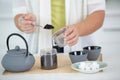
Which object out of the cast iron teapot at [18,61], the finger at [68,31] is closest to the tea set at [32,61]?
the cast iron teapot at [18,61]

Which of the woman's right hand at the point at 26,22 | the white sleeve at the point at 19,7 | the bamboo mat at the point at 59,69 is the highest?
the white sleeve at the point at 19,7

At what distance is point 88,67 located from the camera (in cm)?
131

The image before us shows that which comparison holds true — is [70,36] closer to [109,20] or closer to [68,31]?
[68,31]

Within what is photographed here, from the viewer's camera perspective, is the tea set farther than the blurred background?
No

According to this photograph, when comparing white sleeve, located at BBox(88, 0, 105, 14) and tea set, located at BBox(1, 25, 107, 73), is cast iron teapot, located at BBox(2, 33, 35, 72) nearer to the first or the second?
tea set, located at BBox(1, 25, 107, 73)

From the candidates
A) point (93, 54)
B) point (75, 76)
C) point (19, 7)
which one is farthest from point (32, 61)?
point (19, 7)

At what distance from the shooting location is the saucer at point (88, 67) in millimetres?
1288

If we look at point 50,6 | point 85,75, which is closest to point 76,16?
point 50,6

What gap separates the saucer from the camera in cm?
129

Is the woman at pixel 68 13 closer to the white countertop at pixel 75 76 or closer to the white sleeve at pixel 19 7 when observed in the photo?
the white sleeve at pixel 19 7

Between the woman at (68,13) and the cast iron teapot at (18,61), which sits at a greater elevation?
the woman at (68,13)

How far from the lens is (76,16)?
200 cm

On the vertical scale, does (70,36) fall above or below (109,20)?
below

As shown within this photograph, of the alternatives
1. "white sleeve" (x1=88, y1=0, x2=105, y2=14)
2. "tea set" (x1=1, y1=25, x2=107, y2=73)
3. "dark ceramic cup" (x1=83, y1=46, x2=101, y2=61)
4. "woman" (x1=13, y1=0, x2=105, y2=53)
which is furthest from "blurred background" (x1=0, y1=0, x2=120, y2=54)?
"tea set" (x1=1, y1=25, x2=107, y2=73)
